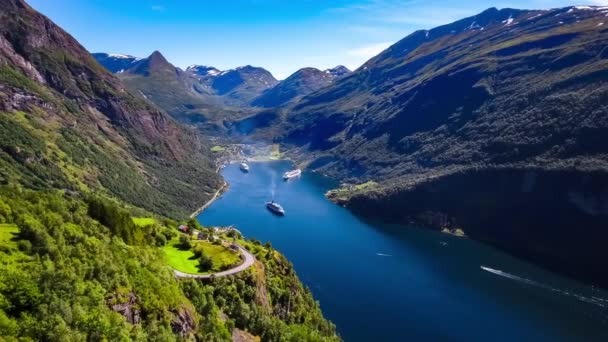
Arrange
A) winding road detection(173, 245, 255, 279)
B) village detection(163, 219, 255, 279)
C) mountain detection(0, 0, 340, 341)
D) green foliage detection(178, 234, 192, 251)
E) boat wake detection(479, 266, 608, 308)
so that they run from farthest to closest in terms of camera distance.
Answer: boat wake detection(479, 266, 608, 308), green foliage detection(178, 234, 192, 251), village detection(163, 219, 255, 279), winding road detection(173, 245, 255, 279), mountain detection(0, 0, 340, 341)

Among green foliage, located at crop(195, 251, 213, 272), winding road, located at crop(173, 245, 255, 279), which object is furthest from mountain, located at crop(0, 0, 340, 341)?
green foliage, located at crop(195, 251, 213, 272)

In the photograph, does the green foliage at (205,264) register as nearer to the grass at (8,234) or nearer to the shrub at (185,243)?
the shrub at (185,243)

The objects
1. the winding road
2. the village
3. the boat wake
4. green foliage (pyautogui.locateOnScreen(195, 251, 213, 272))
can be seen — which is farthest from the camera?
the boat wake

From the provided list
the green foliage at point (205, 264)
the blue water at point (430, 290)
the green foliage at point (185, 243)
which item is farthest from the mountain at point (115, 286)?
the blue water at point (430, 290)

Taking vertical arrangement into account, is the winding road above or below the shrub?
below

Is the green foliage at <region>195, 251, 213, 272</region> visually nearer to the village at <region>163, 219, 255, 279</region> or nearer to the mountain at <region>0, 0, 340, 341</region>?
the village at <region>163, 219, 255, 279</region>

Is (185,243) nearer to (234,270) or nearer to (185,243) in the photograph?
(185,243)
